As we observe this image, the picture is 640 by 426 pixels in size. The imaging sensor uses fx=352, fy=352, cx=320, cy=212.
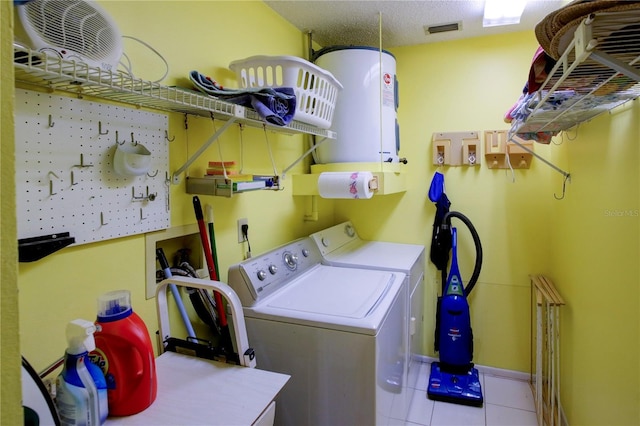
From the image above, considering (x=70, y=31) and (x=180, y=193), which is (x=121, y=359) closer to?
(x=180, y=193)

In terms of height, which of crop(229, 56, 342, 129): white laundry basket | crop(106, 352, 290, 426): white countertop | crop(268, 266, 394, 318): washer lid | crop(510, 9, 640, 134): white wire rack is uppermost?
crop(229, 56, 342, 129): white laundry basket

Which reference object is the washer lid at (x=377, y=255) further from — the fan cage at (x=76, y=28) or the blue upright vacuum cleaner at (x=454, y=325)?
the fan cage at (x=76, y=28)

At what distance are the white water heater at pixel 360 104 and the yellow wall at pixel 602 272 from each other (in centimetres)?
113

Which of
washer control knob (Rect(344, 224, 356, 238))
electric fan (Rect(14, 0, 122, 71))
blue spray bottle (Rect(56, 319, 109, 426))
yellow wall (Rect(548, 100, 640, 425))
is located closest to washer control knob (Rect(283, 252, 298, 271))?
washer control knob (Rect(344, 224, 356, 238))

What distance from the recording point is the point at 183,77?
1.47m

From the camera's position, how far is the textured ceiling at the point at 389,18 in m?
2.13

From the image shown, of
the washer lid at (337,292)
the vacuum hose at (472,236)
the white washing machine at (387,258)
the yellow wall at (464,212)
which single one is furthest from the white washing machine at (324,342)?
the vacuum hose at (472,236)

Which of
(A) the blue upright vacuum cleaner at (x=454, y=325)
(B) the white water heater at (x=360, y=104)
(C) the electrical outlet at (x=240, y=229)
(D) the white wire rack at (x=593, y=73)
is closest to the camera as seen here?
(D) the white wire rack at (x=593, y=73)

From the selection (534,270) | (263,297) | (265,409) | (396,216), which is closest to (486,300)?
(534,270)

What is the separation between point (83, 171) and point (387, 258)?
5.87ft

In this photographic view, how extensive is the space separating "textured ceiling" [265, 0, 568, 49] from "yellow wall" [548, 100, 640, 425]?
986 millimetres

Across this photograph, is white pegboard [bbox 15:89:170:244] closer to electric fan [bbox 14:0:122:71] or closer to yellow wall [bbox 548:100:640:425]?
electric fan [bbox 14:0:122:71]

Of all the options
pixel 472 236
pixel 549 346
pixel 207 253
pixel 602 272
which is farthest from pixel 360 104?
pixel 549 346

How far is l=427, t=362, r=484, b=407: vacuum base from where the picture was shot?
2418 millimetres
